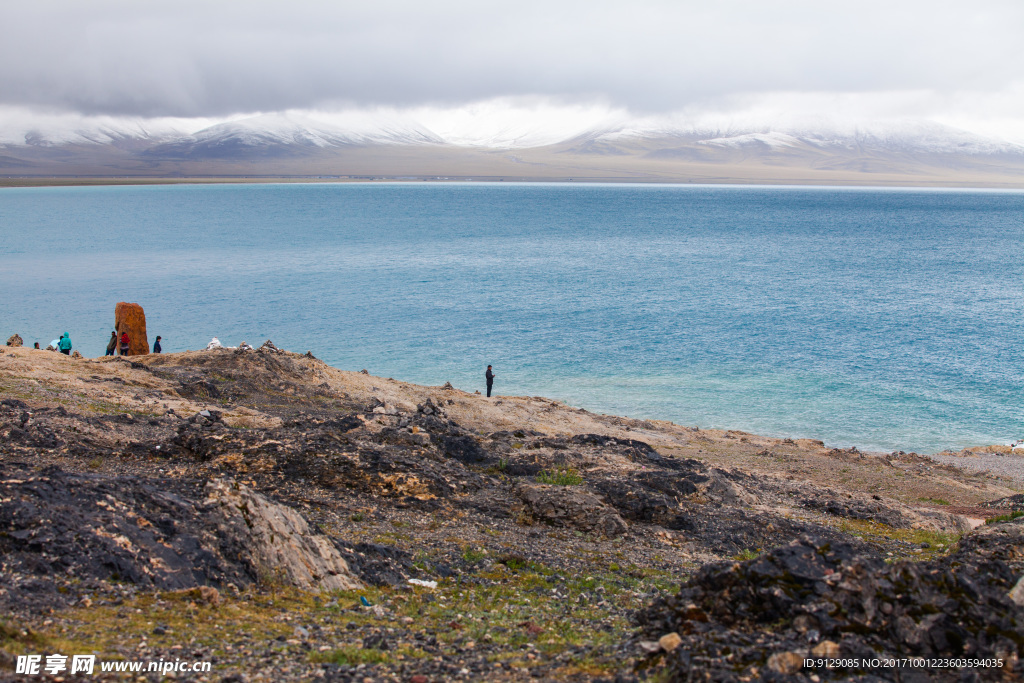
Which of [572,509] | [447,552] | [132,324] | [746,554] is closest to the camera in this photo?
[447,552]

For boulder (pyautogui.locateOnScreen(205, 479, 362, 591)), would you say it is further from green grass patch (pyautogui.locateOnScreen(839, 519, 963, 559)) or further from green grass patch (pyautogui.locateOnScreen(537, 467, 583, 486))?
green grass patch (pyautogui.locateOnScreen(839, 519, 963, 559))

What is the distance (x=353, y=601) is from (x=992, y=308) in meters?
69.1

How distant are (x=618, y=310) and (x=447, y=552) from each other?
48.6 meters

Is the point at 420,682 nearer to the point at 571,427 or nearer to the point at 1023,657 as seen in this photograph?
the point at 1023,657

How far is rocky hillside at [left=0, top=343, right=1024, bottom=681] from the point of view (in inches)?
321

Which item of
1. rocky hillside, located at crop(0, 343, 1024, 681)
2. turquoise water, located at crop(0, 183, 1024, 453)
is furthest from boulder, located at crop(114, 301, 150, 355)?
turquoise water, located at crop(0, 183, 1024, 453)

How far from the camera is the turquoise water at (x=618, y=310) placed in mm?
38688

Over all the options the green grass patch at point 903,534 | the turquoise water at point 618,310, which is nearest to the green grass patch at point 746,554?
the green grass patch at point 903,534

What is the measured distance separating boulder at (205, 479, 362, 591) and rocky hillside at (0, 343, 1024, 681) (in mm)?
39

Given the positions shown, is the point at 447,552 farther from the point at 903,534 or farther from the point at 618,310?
the point at 618,310

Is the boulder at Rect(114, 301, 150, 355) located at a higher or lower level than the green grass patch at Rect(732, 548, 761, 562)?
higher
